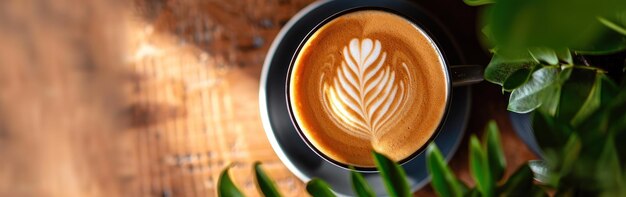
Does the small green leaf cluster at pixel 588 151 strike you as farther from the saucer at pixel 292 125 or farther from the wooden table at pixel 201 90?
the wooden table at pixel 201 90

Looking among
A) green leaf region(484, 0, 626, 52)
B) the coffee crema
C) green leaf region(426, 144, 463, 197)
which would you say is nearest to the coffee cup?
the coffee crema

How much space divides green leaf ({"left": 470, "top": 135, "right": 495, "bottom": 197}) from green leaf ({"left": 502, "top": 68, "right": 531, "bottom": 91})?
10cm

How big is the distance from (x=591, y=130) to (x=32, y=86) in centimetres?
69

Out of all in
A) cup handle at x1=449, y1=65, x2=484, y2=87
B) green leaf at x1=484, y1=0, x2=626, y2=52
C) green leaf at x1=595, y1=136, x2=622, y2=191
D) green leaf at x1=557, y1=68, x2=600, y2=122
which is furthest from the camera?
cup handle at x1=449, y1=65, x2=484, y2=87

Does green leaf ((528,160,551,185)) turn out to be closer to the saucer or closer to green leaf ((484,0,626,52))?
the saucer

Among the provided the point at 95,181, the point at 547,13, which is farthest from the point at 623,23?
the point at 95,181

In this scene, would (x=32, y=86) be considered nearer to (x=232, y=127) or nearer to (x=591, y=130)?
(x=232, y=127)

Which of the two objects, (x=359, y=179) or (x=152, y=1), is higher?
(x=152, y=1)

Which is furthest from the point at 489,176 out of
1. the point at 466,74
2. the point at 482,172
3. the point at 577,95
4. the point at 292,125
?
the point at 292,125

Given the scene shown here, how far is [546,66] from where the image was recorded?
0.41 m

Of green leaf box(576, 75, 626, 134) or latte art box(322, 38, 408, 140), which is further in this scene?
latte art box(322, 38, 408, 140)

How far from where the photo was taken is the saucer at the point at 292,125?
0.62 m

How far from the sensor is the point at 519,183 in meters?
0.31

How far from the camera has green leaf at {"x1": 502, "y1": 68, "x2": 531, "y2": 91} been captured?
416 mm
